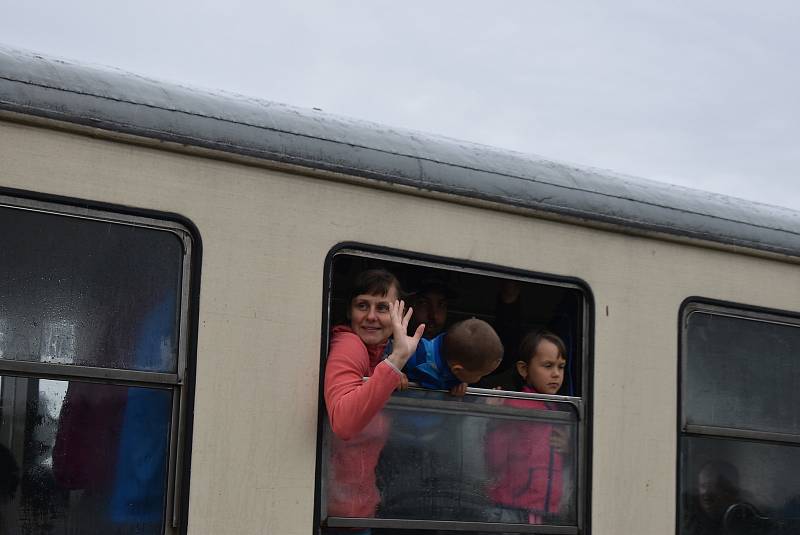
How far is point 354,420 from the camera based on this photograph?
12.7 ft

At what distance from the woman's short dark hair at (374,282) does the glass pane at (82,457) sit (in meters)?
0.77

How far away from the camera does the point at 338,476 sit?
159 inches

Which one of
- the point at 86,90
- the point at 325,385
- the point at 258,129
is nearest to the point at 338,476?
the point at 325,385

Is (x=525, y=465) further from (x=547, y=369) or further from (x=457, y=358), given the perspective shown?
(x=457, y=358)

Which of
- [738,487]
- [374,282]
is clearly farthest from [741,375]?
[374,282]

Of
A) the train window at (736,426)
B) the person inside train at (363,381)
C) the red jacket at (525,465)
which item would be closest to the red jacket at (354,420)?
the person inside train at (363,381)

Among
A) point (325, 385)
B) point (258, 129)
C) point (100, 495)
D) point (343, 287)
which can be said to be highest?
point (258, 129)

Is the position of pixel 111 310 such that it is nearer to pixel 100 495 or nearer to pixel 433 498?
pixel 100 495

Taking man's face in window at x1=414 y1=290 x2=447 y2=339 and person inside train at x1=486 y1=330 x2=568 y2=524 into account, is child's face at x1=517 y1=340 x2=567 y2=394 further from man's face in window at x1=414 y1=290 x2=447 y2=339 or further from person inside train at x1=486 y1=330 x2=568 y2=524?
man's face in window at x1=414 y1=290 x2=447 y2=339

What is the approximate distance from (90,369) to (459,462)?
129cm

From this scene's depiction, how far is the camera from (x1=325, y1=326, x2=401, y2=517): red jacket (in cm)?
387

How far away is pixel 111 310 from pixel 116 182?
362 millimetres

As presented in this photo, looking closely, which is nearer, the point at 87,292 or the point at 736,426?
the point at 87,292

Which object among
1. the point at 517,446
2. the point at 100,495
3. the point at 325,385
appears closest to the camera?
the point at 100,495
